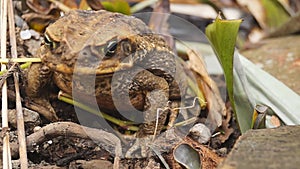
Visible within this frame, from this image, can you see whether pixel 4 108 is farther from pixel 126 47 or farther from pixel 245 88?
pixel 245 88

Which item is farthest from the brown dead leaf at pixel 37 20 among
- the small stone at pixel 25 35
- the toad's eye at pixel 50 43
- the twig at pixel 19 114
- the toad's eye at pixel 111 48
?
the toad's eye at pixel 111 48

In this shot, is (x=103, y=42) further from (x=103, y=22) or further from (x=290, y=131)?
(x=290, y=131)

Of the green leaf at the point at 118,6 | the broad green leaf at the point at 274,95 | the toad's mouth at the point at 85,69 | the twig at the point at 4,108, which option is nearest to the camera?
the twig at the point at 4,108

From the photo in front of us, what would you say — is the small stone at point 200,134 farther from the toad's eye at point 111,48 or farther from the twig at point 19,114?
the twig at point 19,114

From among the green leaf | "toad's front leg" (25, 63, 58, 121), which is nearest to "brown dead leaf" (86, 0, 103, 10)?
the green leaf

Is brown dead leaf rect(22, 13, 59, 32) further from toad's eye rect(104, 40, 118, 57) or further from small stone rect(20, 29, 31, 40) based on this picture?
toad's eye rect(104, 40, 118, 57)

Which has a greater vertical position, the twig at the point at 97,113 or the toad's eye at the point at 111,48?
the toad's eye at the point at 111,48

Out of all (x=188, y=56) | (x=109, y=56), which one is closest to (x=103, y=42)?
(x=109, y=56)
